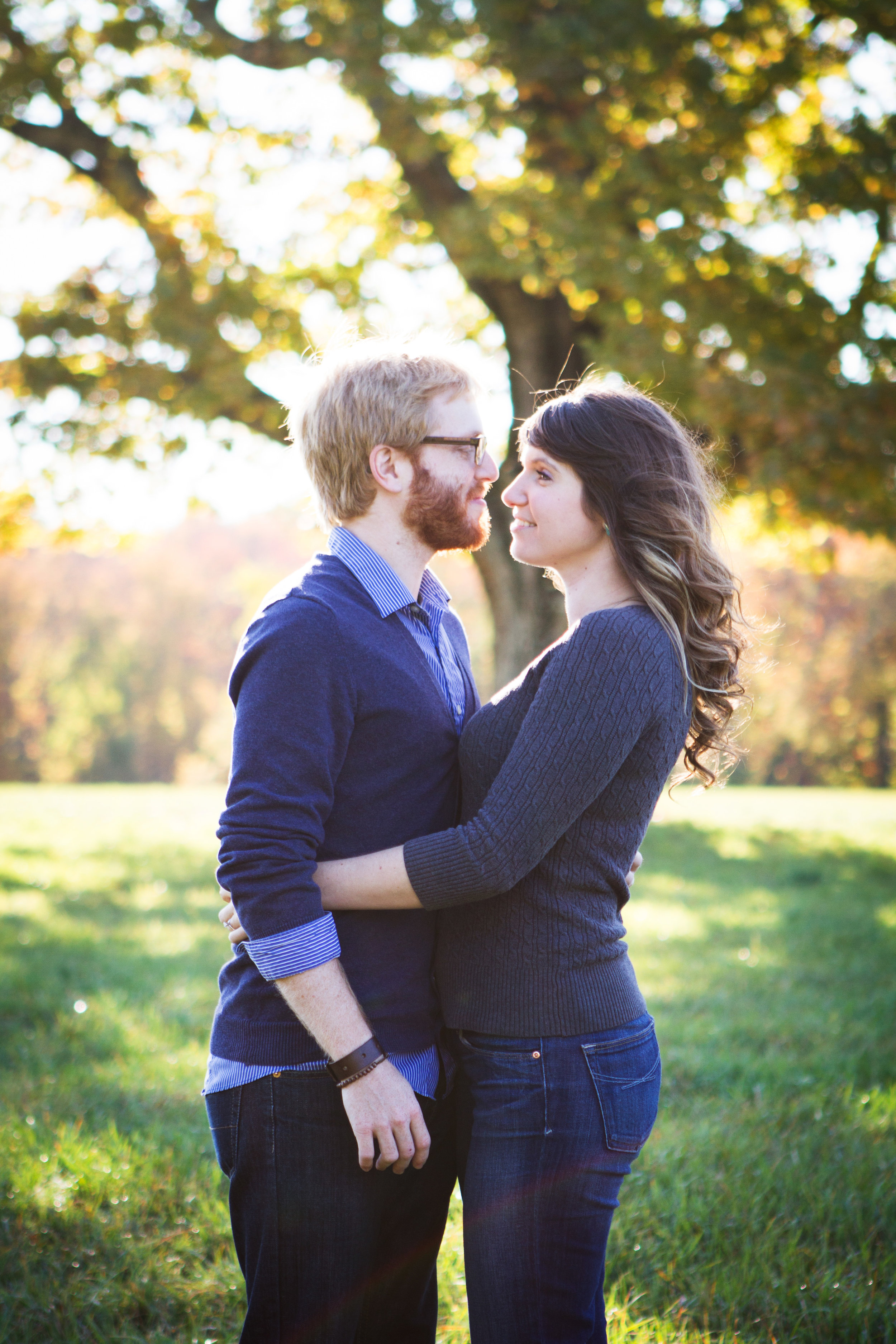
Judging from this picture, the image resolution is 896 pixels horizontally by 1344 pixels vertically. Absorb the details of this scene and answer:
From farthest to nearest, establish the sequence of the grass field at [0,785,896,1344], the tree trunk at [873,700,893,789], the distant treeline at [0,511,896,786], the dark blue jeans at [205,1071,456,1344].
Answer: the tree trunk at [873,700,893,789], the distant treeline at [0,511,896,786], the grass field at [0,785,896,1344], the dark blue jeans at [205,1071,456,1344]

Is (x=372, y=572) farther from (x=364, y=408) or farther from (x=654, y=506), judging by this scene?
(x=654, y=506)

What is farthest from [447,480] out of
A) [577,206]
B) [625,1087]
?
[577,206]

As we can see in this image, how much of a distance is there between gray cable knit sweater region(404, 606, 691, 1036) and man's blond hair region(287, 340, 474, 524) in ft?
1.83

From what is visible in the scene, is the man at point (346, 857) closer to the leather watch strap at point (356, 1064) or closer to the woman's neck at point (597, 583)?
the leather watch strap at point (356, 1064)

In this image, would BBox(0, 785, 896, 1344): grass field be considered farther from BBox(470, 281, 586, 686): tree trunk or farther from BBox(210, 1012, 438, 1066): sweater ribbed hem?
BBox(470, 281, 586, 686): tree trunk

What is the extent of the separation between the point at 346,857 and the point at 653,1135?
2.55 metres

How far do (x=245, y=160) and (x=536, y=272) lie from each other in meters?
5.52

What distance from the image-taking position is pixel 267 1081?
188 cm

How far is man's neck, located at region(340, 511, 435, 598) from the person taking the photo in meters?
2.15

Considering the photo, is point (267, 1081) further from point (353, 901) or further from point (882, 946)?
point (882, 946)

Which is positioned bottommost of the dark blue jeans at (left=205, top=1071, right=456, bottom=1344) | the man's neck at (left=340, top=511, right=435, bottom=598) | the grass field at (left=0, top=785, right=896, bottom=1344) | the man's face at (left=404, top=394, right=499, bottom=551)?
the grass field at (left=0, top=785, right=896, bottom=1344)

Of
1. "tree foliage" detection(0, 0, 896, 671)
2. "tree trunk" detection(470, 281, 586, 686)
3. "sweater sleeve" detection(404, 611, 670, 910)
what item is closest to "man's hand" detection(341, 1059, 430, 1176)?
"sweater sleeve" detection(404, 611, 670, 910)

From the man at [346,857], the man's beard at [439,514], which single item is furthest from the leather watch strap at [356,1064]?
the man's beard at [439,514]

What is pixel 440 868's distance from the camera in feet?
5.99
